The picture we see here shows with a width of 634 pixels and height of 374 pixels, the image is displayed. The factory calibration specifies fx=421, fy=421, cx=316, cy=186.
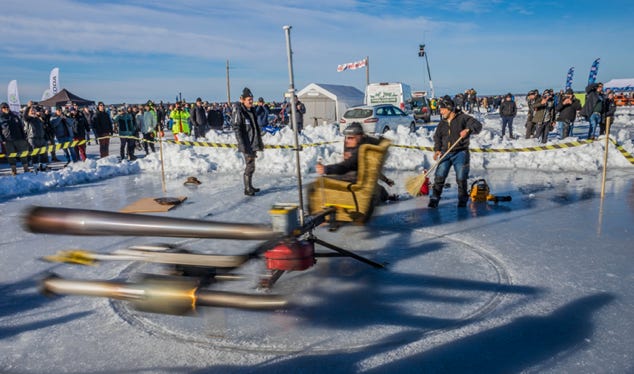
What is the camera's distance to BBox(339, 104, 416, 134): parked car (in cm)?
1873

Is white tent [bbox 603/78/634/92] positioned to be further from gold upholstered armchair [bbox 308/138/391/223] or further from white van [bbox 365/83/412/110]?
gold upholstered armchair [bbox 308/138/391/223]

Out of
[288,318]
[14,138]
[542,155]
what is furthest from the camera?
[14,138]

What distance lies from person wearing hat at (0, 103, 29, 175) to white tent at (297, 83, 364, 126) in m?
17.2

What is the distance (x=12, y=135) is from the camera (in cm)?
1240

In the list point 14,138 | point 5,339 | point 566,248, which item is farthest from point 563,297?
point 14,138

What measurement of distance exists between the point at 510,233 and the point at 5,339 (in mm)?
5924

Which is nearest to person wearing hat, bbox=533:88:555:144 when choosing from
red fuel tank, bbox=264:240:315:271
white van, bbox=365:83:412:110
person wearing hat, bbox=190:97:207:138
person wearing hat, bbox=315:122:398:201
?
white van, bbox=365:83:412:110

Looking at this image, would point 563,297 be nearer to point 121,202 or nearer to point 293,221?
point 293,221

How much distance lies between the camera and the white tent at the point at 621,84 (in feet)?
140

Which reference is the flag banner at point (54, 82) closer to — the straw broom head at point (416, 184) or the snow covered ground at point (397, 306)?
the snow covered ground at point (397, 306)

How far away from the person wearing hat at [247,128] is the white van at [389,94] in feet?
63.0

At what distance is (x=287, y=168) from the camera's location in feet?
39.9

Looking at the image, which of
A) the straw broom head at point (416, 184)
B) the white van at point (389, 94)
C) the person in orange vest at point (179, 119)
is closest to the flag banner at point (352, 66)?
the white van at point (389, 94)

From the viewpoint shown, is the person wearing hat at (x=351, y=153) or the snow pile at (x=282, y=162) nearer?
the person wearing hat at (x=351, y=153)
